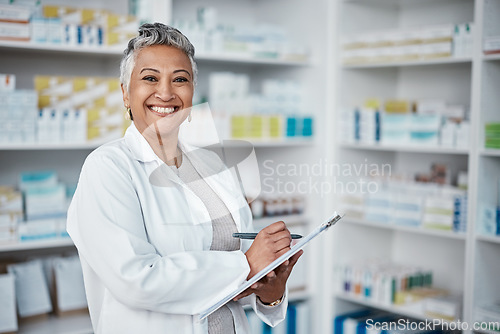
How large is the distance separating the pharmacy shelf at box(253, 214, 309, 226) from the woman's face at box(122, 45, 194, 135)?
1.67 metres

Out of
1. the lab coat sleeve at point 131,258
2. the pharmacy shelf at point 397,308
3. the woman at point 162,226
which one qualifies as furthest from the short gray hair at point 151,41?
the pharmacy shelf at point 397,308

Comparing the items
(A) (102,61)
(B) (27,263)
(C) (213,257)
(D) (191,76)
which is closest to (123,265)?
(C) (213,257)

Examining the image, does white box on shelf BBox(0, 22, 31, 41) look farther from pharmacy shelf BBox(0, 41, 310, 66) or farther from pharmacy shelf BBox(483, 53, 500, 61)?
pharmacy shelf BBox(483, 53, 500, 61)

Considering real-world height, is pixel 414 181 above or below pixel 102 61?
below

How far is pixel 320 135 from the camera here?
3.24m

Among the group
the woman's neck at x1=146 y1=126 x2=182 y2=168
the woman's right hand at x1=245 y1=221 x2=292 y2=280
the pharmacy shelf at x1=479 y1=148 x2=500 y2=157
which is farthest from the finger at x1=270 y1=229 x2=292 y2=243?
the pharmacy shelf at x1=479 y1=148 x2=500 y2=157

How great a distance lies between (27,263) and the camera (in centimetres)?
268

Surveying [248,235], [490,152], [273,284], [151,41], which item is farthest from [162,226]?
[490,152]

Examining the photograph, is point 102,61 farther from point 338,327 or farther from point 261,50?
point 338,327

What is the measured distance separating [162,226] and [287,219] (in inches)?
76.0

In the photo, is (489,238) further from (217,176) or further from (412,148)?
(217,176)

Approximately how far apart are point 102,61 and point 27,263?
1134 millimetres

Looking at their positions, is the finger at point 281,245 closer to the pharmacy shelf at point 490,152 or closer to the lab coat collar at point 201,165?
the lab coat collar at point 201,165

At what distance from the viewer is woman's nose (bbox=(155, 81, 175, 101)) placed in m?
1.37
